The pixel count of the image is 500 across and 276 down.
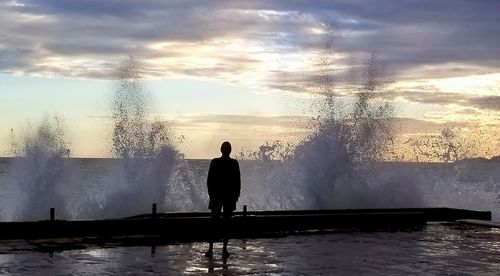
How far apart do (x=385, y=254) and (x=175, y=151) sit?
22.3m

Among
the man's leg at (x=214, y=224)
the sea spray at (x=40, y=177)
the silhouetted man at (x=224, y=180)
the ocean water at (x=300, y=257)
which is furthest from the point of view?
the sea spray at (x=40, y=177)

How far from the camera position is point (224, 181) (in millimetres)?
11125

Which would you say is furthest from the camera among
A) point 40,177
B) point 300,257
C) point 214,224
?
point 40,177

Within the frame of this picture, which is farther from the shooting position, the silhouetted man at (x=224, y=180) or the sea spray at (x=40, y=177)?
the sea spray at (x=40, y=177)

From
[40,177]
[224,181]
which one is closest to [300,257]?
[224,181]

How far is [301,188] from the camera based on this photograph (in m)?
29.5

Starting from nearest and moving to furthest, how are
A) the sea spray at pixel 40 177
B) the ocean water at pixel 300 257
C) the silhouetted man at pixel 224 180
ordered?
the ocean water at pixel 300 257, the silhouetted man at pixel 224 180, the sea spray at pixel 40 177

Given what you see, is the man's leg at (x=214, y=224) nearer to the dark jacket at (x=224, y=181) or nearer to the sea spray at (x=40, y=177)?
the dark jacket at (x=224, y=181)

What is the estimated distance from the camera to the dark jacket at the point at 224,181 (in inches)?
438

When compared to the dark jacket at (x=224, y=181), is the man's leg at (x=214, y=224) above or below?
below

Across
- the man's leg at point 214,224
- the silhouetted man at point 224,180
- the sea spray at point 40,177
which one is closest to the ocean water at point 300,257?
the man's leg at point 214,224

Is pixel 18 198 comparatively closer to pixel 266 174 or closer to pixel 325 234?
pixel 266 174

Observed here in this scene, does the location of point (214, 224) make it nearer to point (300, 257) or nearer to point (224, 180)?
point (224, 180)

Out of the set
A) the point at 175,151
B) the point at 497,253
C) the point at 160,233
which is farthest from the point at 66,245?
the point at 175,151
